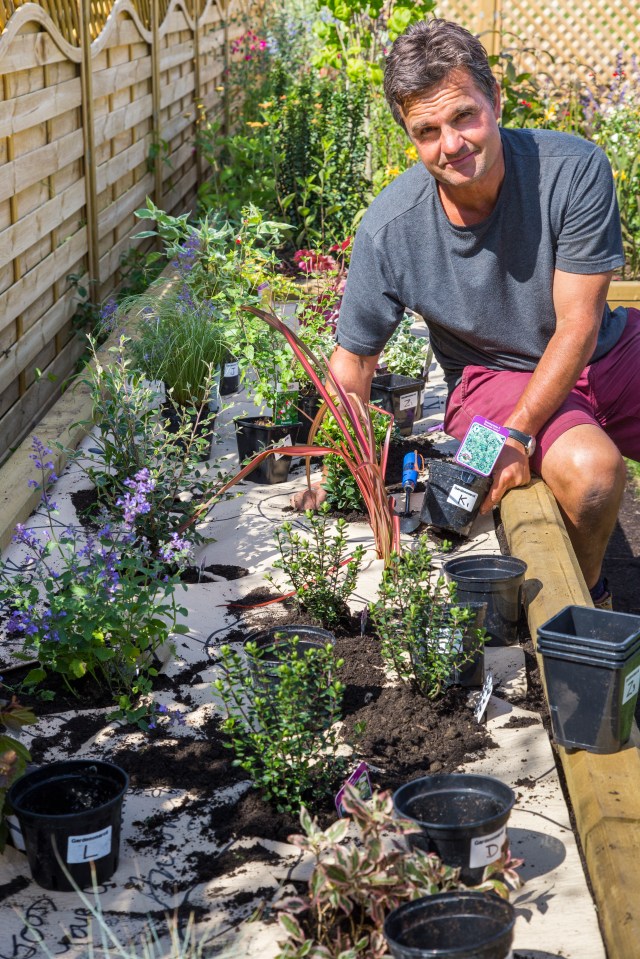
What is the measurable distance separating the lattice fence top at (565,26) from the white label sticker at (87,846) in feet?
34.7

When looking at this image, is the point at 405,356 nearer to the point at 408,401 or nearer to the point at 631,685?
the point at 408,401

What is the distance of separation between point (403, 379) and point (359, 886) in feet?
8.52

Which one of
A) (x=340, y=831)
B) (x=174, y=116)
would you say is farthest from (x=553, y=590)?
(x=174, y=116)

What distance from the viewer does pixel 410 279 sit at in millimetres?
3033

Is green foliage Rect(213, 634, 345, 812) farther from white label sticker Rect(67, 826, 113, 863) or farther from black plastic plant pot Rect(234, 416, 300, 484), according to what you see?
black plastic plant pot Rect(234, 416, 300, 484)

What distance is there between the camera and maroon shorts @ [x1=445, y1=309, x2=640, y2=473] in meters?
3.05

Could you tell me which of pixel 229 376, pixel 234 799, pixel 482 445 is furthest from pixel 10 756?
pixel 229 376

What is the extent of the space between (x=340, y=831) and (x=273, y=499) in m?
1.94

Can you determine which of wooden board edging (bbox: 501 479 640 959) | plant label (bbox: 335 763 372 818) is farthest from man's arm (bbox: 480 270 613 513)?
plant label (bbox: 335 763 372 818)

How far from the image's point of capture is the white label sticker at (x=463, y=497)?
2.93m

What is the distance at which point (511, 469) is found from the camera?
9.59 feet

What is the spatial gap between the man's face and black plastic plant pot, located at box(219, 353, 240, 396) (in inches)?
57.5

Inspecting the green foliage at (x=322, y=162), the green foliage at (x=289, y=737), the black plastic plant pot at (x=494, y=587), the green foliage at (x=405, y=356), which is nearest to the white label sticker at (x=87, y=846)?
the green foliage at (x=289, y=737)

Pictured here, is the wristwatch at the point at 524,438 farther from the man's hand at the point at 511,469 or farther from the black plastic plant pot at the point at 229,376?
the black plastic plant pot at the point at 229,376
